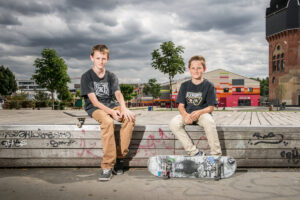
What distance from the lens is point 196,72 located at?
12.4 feet

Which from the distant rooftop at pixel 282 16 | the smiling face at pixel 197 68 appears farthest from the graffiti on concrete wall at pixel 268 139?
the distant rooftop at pixel 282 16

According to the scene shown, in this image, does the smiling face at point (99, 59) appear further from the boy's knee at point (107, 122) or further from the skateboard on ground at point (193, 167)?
the skateboard on ground at point (193, 167)

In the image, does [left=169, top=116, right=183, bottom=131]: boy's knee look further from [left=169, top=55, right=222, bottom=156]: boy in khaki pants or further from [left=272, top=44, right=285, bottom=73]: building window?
[left=272, top=44, right=285, bottom=73]: building window

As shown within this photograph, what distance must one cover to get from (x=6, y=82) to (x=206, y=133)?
72.8 m

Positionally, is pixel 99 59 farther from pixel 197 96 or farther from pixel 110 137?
pixel 197 96

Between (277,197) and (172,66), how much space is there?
27210mm

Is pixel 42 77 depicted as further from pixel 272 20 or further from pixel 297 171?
pixel 272 20

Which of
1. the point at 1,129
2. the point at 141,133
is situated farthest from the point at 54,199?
the point at 1,129

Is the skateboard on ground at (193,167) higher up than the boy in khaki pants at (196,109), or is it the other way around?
the boy in khaki pants at (196,109)

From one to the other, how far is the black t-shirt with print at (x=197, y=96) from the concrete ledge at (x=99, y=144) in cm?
50

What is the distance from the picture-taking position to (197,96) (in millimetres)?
3715

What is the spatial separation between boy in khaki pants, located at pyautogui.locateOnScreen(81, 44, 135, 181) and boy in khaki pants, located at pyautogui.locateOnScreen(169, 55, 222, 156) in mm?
782

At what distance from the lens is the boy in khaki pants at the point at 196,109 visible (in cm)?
345

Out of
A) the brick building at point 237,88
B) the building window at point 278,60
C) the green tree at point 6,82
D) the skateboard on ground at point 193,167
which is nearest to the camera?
the skateboard on ground at point 193,167
